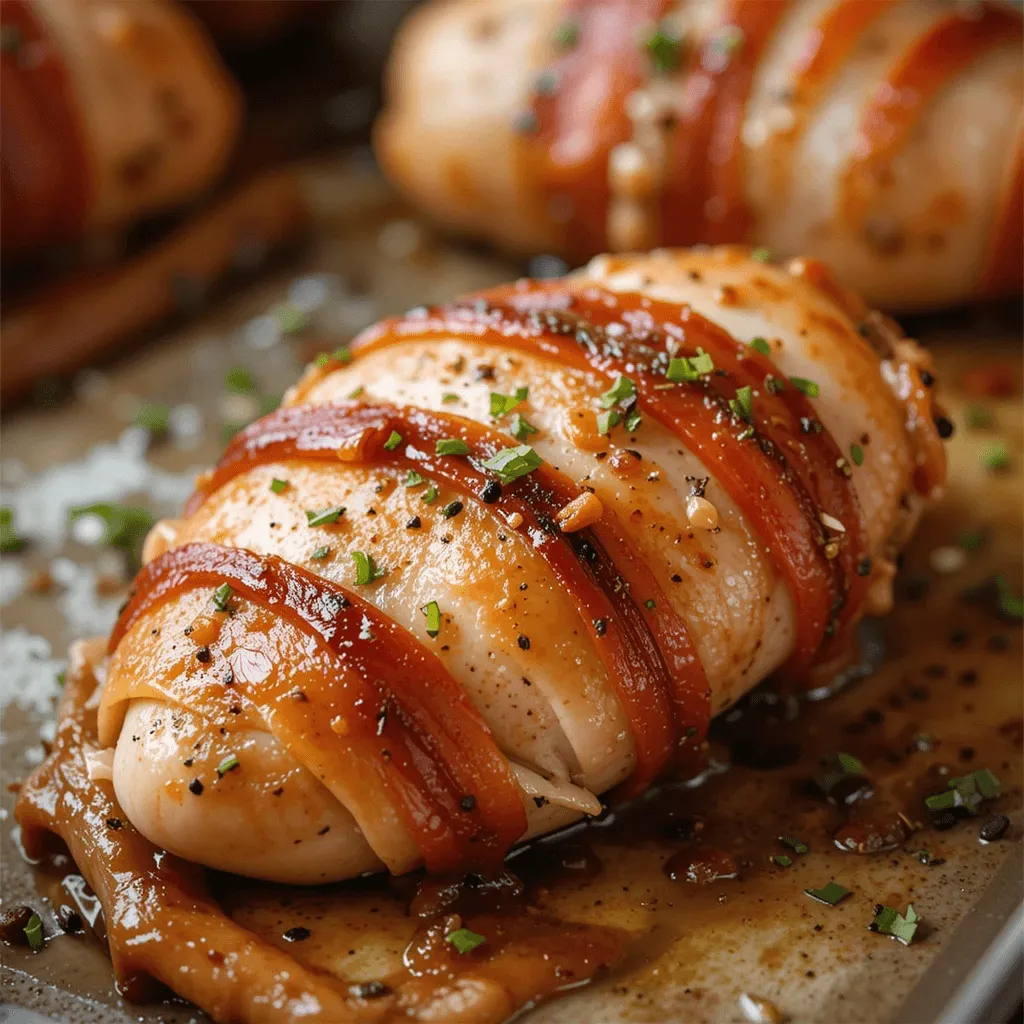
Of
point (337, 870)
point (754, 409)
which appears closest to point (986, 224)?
point (754, 409)

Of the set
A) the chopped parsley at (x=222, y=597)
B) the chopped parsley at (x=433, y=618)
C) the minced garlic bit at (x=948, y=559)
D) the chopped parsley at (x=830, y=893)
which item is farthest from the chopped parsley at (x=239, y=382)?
the chopped parsley at (x=830, y=893)

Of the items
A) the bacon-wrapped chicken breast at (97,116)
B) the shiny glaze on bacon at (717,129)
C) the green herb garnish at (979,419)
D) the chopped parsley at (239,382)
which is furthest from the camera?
the bacon-wrapped chicken breast at (97,116)

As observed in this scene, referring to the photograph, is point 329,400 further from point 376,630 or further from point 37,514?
Result: point 37,514

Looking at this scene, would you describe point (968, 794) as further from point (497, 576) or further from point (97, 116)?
point (97, 116)

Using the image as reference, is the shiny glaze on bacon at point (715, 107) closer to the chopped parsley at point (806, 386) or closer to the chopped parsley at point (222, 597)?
the chopped parsley at point (806, 386)

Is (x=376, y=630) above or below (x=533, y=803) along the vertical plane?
above

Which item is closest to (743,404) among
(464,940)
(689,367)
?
(689,367)
